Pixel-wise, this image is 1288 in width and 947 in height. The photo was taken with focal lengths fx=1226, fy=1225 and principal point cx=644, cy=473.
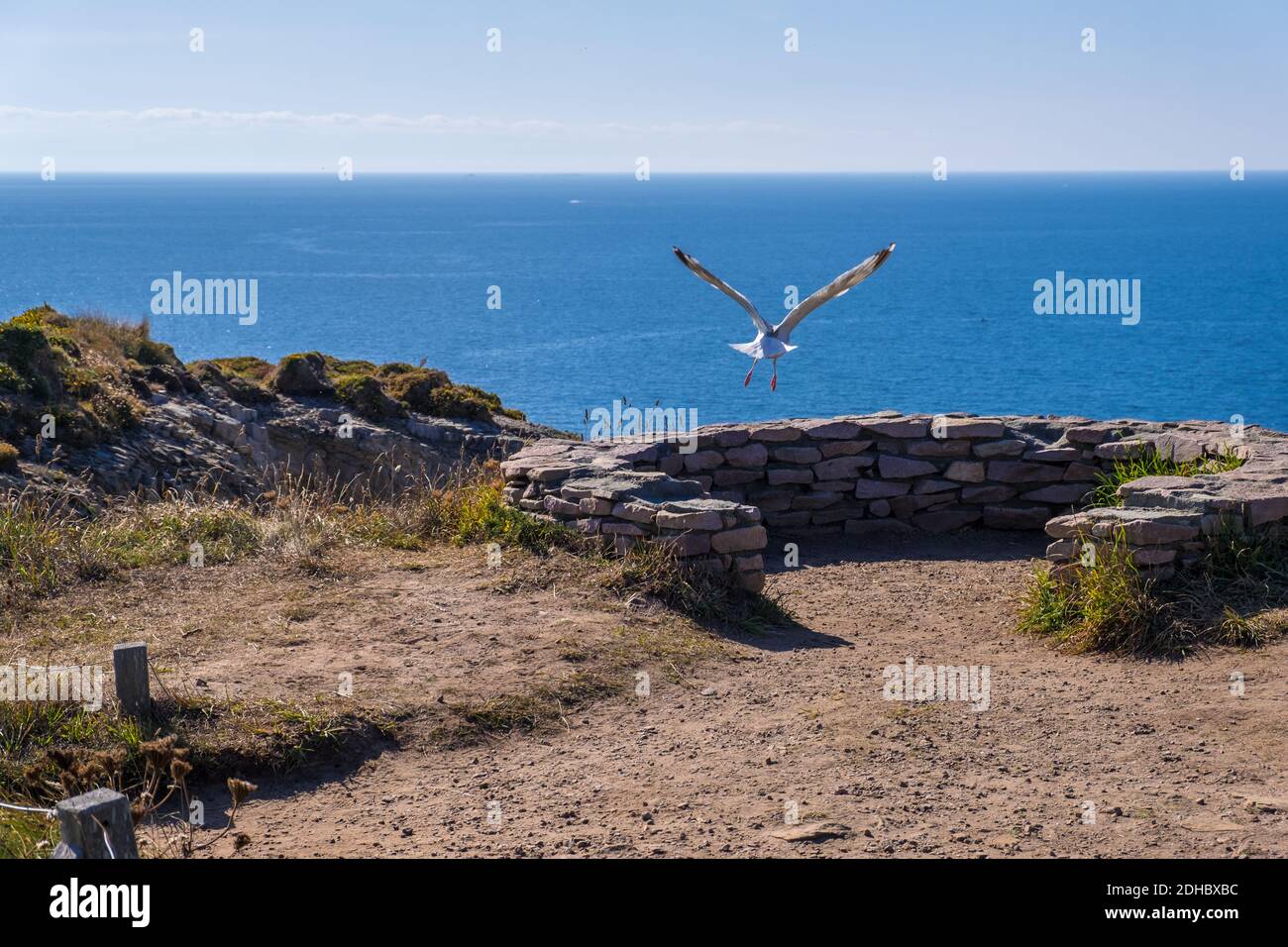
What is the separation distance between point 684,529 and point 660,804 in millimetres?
3265

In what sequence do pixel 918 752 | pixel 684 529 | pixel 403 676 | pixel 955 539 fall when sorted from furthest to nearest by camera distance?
pixel 955 539 → pixel 684 529 → pixel 403 676 → pixel 918 752

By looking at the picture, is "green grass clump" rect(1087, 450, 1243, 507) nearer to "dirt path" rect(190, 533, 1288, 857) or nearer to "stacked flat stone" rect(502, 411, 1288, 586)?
"stacked flat stone" rect(502, 411, 1288, 586)

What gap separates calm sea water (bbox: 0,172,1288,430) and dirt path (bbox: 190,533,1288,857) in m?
36.6

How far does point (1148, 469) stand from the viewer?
1045 centimetres

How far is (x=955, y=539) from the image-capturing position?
1146 centimetres

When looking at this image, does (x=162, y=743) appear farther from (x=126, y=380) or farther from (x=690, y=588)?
(x=126, y=380)

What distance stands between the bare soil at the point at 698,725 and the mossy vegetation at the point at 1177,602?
0.69ft

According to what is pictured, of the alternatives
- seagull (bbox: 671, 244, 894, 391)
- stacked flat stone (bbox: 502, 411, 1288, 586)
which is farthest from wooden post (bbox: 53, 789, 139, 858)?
stacked flat stone (bbox: 502, 411, 1288, 586)

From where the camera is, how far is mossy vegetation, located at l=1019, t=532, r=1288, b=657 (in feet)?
25.2

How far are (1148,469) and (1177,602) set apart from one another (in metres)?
2.81

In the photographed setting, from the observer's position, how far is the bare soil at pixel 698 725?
17.9 feet

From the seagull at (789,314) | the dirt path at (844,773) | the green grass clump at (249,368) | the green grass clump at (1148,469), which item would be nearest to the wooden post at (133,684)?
the dirt path at (844,773)

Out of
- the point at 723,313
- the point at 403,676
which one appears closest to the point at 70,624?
the point at 403,676

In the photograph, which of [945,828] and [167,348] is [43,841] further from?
[167,348]
